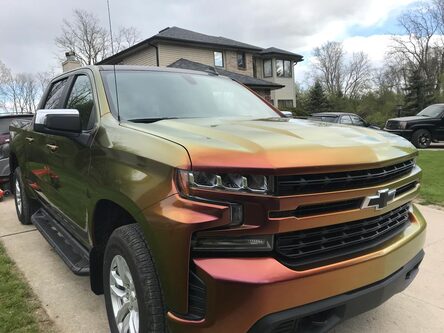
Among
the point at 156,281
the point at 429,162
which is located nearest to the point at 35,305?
the point at 156,281

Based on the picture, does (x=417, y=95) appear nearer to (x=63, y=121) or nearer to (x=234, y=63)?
(x=234, y=63)

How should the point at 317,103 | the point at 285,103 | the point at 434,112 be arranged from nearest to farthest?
the point at 434,112
the point at 285,103
the point at 317,103

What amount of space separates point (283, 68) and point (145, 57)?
46.4 ft

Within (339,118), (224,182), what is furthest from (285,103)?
(224,182)

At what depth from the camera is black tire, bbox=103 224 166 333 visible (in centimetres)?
211

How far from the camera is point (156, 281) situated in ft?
6.97

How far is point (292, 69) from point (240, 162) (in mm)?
37372

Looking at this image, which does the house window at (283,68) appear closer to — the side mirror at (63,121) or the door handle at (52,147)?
the door handle at (52,147)

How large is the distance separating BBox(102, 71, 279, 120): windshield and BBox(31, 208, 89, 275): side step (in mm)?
1160

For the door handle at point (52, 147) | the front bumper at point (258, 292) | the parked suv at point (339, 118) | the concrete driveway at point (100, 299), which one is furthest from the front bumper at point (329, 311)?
the parked suv at point (339, 118)

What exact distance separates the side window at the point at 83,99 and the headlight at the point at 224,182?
138cm

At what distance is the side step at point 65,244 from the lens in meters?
3.22

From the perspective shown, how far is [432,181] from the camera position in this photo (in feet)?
26.6

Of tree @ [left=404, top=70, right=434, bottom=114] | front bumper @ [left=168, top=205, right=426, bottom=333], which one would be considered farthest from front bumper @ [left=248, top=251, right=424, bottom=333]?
tree @ [left=404, top=70, right=434, bottom=114]
